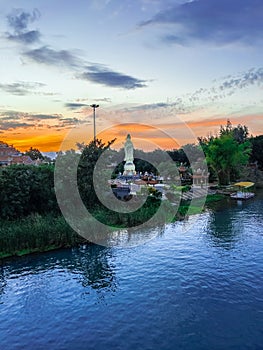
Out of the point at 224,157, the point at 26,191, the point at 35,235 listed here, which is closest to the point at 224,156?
the point at 224,157

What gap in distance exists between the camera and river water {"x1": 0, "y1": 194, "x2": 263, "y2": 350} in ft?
34.1

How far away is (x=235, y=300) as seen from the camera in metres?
12.7

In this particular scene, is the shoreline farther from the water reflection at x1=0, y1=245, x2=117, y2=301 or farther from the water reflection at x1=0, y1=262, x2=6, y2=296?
the water reflection at x1=0, y1=262, x2=6, y2=296

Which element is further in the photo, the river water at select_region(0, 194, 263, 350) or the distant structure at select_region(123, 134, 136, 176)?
the distant structure at select_region(123, 134, 136, 176)

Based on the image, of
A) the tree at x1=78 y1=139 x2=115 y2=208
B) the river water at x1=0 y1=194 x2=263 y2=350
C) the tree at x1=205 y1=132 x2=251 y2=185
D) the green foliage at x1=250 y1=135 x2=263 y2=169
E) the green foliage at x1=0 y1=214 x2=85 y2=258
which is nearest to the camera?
the river water at x1=0 y1=194 x2=263 y2=350

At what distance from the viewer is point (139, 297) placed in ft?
42.7

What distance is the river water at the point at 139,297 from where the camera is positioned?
34.1 ft

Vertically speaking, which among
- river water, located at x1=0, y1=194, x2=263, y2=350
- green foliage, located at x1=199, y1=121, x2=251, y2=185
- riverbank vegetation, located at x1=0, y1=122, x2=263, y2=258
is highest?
green foliage, located at x1=199, y1=121, x2=251, y2=185

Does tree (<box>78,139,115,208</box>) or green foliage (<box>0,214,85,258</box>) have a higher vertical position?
tree (<box>78,139,115,208</box>)

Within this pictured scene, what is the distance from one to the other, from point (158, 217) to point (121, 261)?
908 cm

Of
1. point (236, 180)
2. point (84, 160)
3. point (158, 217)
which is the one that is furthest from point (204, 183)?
point (84, 160)

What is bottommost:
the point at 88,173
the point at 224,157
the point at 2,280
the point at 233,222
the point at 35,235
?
the point at 2,280

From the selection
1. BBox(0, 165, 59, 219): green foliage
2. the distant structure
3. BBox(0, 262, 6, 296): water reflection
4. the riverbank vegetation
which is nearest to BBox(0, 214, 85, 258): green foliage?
the riverbank vegetation

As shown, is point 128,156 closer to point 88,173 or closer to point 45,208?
point 88,173
